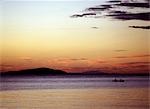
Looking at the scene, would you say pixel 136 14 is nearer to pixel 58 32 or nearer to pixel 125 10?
pixel 125 10

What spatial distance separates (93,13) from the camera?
94.7 inches

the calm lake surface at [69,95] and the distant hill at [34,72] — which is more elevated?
the distant hill at [34,72]

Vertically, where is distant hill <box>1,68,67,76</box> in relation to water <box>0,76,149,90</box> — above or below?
above

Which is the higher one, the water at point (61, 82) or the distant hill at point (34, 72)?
the distant hill at point (34, 72)

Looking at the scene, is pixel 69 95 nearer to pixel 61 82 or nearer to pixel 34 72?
pixel 61 82

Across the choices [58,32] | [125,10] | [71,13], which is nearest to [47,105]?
[58,32]

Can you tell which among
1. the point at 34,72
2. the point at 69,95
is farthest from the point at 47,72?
the point at 69,95

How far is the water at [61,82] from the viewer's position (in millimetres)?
2314

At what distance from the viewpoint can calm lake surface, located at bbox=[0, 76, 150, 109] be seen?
2.35 metres

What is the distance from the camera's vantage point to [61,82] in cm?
235

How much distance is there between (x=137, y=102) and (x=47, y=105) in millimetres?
621

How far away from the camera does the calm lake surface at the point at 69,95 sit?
2.35m

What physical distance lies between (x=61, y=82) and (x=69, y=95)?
4.1 inches

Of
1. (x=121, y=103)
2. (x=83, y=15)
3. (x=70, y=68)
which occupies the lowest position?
(x=121, y=103)
